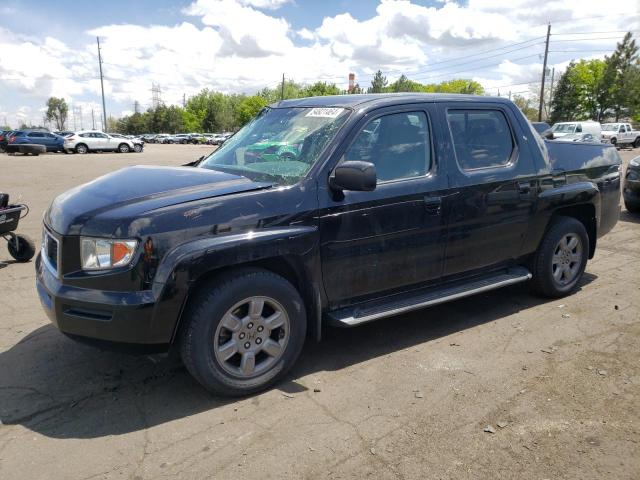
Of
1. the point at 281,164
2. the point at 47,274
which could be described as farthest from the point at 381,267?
the point at 47,274

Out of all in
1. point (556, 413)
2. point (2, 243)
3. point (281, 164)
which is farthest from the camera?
point (2, 243)

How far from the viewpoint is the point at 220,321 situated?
3096 millimetres

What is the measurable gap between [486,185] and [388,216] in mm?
1048

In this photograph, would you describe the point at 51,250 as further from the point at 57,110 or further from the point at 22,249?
the point at 57,110

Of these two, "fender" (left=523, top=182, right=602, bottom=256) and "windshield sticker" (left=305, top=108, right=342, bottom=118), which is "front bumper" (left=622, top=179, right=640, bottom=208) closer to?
"fender" (left=523, top=182, right=602, bottom=256)

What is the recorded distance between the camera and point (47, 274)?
3.25m

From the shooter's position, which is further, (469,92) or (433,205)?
(469,92)

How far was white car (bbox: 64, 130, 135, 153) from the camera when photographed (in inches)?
1328

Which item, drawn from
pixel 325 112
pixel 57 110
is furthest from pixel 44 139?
pixel 57 110

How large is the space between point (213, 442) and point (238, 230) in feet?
3.94

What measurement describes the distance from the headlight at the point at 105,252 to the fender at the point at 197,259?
199mm

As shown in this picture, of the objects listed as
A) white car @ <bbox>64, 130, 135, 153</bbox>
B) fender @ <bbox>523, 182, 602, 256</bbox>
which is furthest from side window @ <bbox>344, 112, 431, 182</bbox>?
white car @ <bbox>64, 130, 135, 153</bbox>

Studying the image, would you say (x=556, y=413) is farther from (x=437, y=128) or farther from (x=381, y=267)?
(x=437, y=128)

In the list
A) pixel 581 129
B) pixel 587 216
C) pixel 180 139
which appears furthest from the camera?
pixel 180 139
